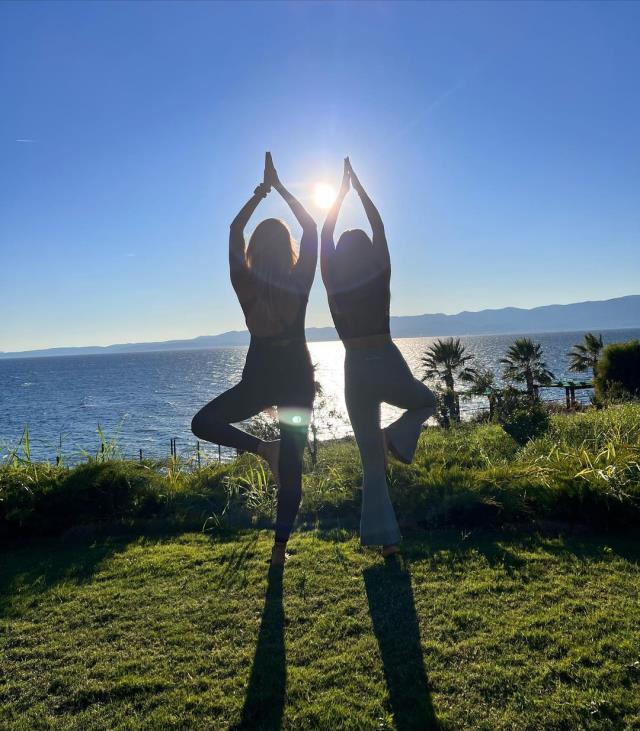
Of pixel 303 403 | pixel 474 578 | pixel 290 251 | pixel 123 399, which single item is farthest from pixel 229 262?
pixel 123 399

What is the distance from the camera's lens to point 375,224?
12.9 feet

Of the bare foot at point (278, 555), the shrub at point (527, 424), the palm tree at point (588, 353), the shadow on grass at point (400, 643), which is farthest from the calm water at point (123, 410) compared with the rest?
the shadow on grass at point (400, 643)

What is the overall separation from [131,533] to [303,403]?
89.8 inches

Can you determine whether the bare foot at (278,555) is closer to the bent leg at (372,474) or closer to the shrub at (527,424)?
the bent leg at (372,474)

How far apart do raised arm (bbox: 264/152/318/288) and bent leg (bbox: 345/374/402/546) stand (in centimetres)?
86

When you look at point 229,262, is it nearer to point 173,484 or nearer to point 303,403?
point 303,403

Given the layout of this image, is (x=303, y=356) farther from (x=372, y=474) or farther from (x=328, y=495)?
(x=328, y=495)

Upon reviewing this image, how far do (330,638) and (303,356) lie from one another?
1.82 meters

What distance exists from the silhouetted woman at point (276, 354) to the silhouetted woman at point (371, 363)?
0.79 ft

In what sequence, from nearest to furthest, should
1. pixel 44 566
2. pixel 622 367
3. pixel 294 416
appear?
pixel 294 416 < pixel 44 566 < pixel 622 367

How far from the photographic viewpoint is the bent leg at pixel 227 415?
3736 mm

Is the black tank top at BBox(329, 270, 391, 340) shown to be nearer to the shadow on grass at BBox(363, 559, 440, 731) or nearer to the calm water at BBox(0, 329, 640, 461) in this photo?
the shadow on grass at BBox(363, 559, 440, 731)

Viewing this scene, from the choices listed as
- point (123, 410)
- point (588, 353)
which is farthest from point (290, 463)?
point (123, 410)

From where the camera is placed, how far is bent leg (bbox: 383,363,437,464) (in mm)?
3797
